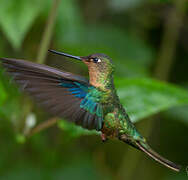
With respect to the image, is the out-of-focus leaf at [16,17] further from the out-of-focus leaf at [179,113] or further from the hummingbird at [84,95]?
the out-of-focus leaf at [179,113]

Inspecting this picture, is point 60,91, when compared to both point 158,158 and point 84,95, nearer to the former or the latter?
point 84,95

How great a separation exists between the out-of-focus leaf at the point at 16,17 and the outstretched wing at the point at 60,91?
57 cm

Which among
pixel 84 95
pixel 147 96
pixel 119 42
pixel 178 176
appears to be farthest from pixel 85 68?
pixel 84 95

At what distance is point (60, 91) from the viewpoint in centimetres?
107

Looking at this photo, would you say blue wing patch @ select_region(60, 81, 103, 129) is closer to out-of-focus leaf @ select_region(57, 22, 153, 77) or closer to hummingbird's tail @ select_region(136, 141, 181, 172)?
hummingbird's tail @ select_region(136, 141, 181, 172)

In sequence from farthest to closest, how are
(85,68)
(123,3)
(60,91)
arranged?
(123,3) → (85,68) → (60,91)

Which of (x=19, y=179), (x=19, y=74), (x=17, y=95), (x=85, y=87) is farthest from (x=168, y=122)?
(x=19, y=74)

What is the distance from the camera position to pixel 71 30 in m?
2.42

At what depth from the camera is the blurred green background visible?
2035mm

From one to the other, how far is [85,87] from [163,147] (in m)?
1.79

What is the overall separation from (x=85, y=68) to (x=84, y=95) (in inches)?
44.1

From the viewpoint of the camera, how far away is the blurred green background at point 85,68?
2035 millimetres

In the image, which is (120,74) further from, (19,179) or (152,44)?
(19,179)

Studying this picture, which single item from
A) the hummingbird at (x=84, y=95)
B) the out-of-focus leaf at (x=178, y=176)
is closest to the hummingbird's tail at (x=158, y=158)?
the hummingbird at (x=84, y=95)
